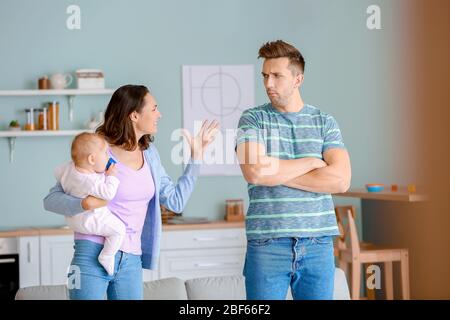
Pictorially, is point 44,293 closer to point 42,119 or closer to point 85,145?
point 85,145

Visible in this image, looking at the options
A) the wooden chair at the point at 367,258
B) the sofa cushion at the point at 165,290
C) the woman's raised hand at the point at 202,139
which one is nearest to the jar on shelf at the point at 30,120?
the wooden chair at the point at 367,258

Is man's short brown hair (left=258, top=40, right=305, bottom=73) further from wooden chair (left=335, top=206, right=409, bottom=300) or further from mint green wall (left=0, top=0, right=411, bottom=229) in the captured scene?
mint green wall (left=0, top=0, right=411, bottom=229)

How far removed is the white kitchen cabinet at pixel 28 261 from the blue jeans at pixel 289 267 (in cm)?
225

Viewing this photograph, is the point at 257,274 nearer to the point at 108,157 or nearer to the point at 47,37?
the point at 108,157

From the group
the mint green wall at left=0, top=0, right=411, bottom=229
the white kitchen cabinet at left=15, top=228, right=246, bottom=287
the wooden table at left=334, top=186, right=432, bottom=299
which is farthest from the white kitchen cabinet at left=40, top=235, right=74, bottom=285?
the wooden table at left=334, top=186, right=432, bottom=299

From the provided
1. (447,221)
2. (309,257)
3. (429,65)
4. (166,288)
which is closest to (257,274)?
(309,257)

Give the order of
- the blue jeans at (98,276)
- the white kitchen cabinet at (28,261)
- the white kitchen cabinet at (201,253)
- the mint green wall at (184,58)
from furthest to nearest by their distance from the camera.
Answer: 1. the mint green wall at (184,58)
2. the white kitchen cabinet at (201,253)
3. the white kitchen cabinet at (28,261)
4. the blue jeans at (98,276)

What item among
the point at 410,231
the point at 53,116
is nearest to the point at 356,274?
the point at 410,231

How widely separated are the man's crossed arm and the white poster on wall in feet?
Answer: 8.08

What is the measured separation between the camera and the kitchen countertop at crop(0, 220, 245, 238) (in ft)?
11.7

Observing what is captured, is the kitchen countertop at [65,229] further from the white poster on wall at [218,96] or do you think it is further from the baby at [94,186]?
the baby at [94,186]

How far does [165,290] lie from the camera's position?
84.4 inches

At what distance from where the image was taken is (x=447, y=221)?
341 centimetres

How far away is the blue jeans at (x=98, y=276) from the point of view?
1481 millimetres
